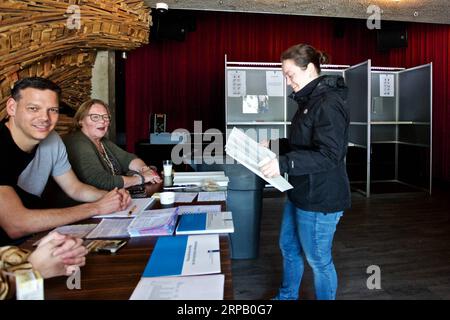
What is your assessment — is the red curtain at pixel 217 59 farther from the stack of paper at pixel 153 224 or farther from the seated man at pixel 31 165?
the stack of paper at pixel 153 224

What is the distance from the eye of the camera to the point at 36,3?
194cm

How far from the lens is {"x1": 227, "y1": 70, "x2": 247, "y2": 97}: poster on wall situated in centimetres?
563

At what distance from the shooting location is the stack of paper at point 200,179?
2035mm

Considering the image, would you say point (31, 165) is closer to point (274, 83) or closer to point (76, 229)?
point (76, 229)

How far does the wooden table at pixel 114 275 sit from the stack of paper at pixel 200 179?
35.1 inches

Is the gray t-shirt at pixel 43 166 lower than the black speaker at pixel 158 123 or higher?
lower

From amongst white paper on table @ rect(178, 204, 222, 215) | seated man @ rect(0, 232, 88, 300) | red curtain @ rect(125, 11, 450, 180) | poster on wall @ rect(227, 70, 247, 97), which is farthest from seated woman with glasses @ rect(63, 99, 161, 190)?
red curtain @ rect(125, 11, 450, 180)

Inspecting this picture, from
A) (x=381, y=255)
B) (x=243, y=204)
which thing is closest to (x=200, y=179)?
(x=243, y=204)

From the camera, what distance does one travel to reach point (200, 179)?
84.1 inches

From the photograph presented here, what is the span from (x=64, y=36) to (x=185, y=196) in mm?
1405

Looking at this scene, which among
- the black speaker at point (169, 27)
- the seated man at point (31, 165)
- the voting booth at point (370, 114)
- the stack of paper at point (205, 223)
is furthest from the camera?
the black speaker at point (169, 27)

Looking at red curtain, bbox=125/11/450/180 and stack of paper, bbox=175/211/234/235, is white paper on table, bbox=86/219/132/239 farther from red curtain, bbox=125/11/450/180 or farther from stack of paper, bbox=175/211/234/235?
red curtain, bbox=125/11/450/180

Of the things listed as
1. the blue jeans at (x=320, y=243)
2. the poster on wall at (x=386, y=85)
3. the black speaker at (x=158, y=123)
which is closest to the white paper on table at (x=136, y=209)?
the blue jeans at (x=320, y=243)
